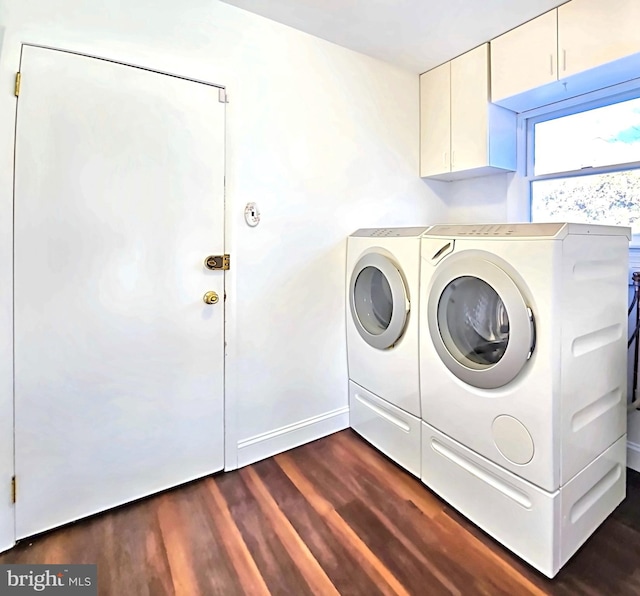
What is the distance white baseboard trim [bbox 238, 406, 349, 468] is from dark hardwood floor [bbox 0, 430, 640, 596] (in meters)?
0.16

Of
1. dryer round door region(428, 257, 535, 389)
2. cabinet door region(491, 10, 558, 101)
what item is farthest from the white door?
cabinet door region(491, 10, 558, 101)

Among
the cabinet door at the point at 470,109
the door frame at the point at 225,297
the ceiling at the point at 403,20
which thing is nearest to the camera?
the door frame at the point at 225,297

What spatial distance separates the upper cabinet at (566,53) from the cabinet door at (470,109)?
65mm

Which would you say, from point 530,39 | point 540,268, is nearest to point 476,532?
point 540,268

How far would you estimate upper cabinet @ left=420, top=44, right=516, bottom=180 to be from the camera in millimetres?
2152

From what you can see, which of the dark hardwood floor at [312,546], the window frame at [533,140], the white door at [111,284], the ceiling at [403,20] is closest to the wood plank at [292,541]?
the dark hardwood floor at [312,546]

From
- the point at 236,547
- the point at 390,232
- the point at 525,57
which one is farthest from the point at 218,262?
the point at 525,57

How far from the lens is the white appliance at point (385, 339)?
1.80 m

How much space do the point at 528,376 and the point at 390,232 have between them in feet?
3.14

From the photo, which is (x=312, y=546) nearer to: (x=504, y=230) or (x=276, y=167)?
(x=504, y=230)

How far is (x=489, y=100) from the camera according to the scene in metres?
2.12

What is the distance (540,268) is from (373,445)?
53.6 inches

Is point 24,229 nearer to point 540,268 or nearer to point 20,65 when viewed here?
point 20,65

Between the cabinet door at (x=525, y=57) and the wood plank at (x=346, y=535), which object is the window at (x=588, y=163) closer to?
the cabinet door at (x=525, y=57)
